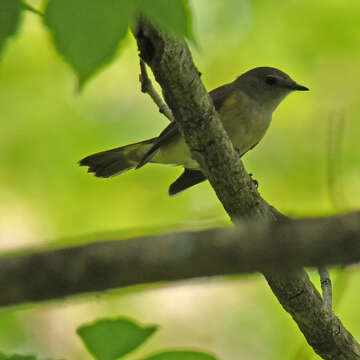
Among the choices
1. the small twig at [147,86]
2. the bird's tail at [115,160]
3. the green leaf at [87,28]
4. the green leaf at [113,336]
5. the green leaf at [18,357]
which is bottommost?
the green leaf at [18,357]

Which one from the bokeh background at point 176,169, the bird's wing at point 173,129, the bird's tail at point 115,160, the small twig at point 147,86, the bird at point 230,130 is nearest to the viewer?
the small twig at point 147,86

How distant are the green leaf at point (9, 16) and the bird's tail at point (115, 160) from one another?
4.35 meters

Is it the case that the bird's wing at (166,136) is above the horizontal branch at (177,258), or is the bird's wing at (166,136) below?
above

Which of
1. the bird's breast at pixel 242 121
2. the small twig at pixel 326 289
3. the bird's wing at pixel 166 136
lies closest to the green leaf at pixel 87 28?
the small twig at pixel 326 289

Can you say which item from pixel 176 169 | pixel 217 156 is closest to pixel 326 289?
pixel 217 156

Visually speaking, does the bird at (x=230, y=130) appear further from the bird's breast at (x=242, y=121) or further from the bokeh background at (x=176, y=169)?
the bokeh background at (x=176, y=169)

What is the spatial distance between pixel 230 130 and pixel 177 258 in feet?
14.5

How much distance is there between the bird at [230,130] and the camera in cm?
569

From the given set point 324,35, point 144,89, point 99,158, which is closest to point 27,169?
point 99,158

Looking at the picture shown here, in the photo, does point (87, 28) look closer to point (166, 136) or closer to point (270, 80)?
point (166, 136)

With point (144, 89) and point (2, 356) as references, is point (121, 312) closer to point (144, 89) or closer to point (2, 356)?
point (144, 89)

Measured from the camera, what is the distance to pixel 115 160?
6.20m

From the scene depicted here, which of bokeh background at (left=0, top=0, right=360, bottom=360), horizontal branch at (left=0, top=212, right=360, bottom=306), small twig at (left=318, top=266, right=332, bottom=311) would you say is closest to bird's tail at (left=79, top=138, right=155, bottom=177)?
bokeh background at (left=0, top=0, right=360, bottom=360)

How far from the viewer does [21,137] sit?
8.45 meters
